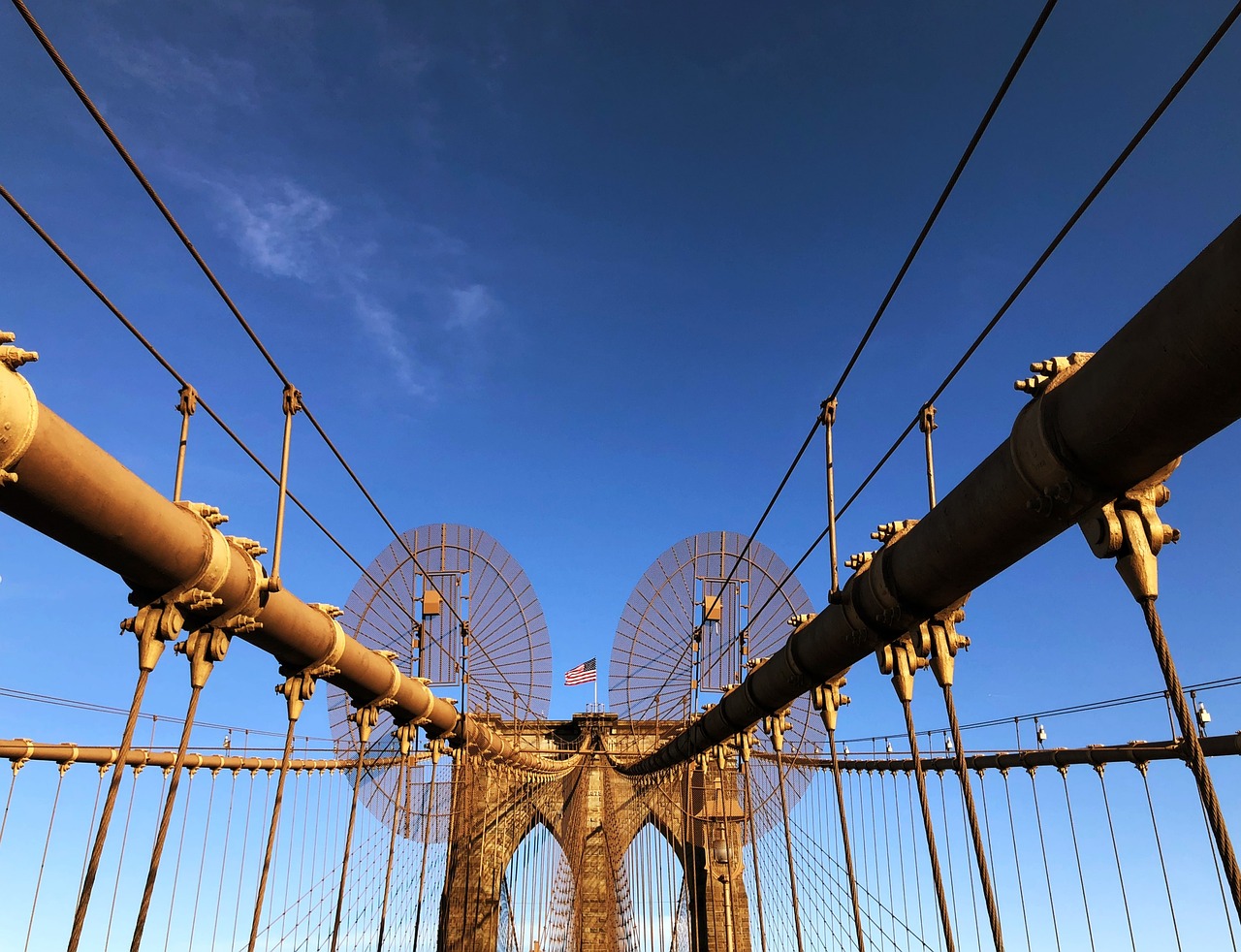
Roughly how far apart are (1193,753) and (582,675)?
3486 centimetres

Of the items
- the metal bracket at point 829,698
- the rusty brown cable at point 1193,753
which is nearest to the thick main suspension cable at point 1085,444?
the rusty brown cable at point 1193,753

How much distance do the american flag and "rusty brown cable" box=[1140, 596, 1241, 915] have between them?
34206mm

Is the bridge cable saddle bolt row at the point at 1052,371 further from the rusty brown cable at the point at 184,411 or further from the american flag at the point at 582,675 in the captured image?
the american flag at the point at 582,675

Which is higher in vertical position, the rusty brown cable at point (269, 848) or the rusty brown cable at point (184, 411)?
the rusty brown cable at point (184, 411)

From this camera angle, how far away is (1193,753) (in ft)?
16.4

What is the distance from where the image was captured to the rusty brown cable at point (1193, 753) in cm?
464

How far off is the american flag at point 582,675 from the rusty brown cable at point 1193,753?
1347 inches

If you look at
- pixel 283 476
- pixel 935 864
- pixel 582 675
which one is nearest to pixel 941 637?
pixel 935 864

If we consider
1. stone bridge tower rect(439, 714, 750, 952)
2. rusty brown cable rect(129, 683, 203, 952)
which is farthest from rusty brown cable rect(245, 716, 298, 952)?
stone bridge tower rect(439, 714, 750, 952)

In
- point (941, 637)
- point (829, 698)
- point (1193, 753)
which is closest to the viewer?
point (1193, 753)

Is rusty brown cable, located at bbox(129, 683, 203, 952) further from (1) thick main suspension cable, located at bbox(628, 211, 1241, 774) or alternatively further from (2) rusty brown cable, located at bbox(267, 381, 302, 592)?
(1) thick main suspension cable, located at bbox(628, 211, 1241, 774)

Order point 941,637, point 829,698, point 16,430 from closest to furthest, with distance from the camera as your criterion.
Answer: point 16,430, point 941,637, point 829,698

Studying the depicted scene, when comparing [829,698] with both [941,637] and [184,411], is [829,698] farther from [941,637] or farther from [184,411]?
[184,411]

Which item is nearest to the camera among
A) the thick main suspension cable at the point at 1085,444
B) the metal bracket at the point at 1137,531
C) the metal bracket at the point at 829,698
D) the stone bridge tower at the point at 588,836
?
the thick main suspension cable at the point at 1085,444
